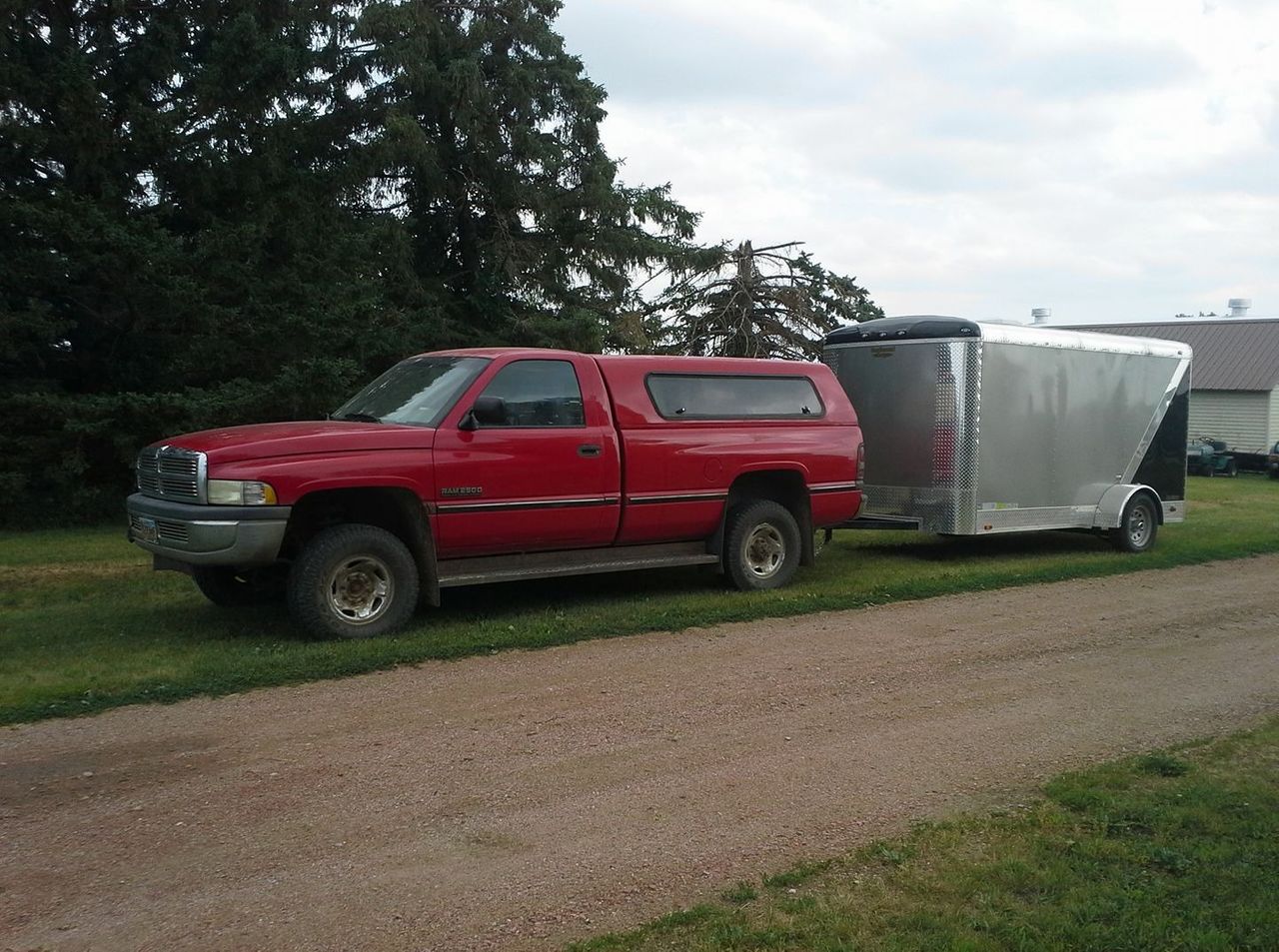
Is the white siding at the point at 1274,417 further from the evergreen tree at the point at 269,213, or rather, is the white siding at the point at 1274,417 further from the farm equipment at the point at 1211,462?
the evergreen tree at the point at 269,213

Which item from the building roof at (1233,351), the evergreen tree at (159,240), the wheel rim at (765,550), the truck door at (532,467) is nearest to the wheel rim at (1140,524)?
the wheel rim at (765,550)

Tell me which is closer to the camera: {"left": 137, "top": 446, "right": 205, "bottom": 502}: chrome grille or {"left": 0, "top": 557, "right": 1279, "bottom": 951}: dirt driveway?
{"left": 0, "top": 557, "right": 1279, "bottom": 951}: dirt driveway

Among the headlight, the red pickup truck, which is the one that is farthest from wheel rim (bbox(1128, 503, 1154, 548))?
the headlight

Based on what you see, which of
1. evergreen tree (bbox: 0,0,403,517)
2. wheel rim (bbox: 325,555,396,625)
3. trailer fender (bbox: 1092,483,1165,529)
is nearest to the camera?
wheel rim (bbox: 325,555,396,625)

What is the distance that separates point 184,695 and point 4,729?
37.6 inches

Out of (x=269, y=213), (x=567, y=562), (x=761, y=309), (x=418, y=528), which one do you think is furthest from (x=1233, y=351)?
(x=418, y=528)

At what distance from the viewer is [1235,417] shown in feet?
126

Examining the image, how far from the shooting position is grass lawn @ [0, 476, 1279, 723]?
7.36 m

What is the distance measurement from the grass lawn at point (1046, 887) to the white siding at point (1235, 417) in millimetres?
36450

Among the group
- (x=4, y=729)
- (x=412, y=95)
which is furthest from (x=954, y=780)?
(x=412, y=95)

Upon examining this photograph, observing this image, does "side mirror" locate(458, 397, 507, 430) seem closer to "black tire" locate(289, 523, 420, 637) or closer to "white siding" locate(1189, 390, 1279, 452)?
"black tire" locate(289, 523, 420, 637)

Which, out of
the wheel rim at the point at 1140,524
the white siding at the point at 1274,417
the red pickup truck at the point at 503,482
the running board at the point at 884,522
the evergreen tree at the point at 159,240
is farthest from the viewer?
the white siding at the point at 1274,417

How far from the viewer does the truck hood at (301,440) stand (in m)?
8.14

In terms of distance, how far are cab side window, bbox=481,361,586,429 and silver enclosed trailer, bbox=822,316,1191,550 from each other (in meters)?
4.67
